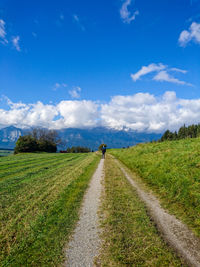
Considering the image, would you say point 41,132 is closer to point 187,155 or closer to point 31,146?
point 31,146

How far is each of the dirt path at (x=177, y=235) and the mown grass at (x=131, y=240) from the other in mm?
357

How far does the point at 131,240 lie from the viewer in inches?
213

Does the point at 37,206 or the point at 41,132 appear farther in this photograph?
the point at 41,132

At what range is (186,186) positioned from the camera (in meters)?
9.94

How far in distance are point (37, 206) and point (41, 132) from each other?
4721 inches

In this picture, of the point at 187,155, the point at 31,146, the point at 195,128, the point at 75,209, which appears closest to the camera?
the point at 75,209

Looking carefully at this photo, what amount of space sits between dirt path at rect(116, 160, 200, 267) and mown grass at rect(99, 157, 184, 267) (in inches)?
14.1

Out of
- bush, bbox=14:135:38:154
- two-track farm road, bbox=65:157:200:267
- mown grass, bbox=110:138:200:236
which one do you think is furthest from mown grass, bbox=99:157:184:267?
bush, bbox=14:135:38:154

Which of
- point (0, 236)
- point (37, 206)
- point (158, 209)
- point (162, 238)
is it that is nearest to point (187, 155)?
point (158, 209)

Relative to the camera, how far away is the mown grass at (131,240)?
453 centimetres

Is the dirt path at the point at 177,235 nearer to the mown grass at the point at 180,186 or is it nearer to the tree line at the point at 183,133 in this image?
the mown grass at the point at 180,186

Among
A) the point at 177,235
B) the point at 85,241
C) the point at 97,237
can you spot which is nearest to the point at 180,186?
the point at 177,235

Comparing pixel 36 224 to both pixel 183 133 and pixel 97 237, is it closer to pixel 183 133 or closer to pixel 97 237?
pixel 97 237

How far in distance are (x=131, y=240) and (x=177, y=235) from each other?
209 cm
